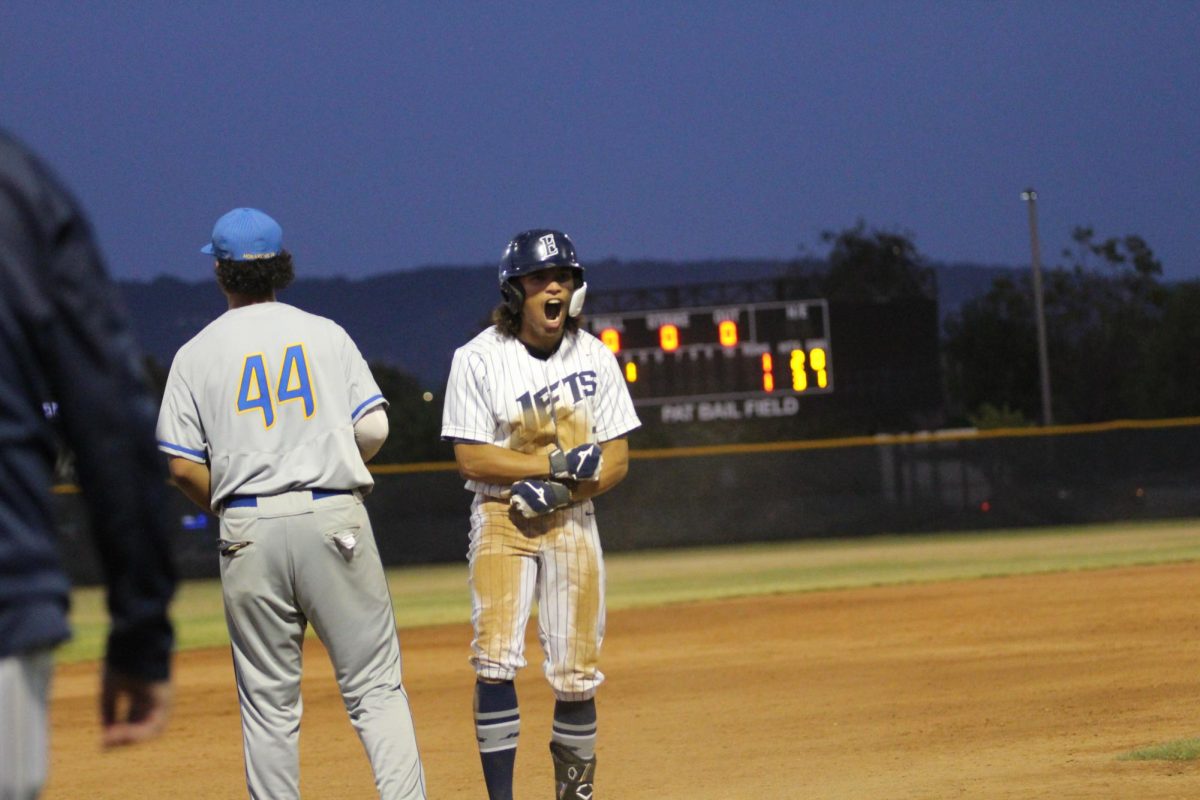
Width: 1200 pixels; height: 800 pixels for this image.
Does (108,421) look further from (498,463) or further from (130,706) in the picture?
(498,463)

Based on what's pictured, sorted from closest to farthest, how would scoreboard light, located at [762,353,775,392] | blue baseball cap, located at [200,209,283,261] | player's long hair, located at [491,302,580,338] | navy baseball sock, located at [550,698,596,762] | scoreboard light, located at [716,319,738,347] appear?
1. blue baseball cap, located at [200,209,283,261]
2. navy baseball sock, located at [550,698,596,762]
3. player's long hair, located at [491,302,580,338]
4. scoreboard light, located at [716,319,738,347]
5. scoreboard light, located at [762,353,775,392]

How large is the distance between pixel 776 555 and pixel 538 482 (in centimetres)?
1680

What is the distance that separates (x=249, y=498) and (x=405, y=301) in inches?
7404

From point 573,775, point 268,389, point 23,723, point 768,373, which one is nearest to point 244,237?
point 268,389

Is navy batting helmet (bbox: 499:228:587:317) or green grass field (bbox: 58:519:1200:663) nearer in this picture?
navy batting helmet (bbox: 499:228:587:317)

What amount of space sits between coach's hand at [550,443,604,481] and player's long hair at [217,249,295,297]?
0.99 metres

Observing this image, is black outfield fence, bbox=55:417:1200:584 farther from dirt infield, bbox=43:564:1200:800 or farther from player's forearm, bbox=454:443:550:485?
player's forearm, bbox=454:443:550:485

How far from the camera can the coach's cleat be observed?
475 centimetres

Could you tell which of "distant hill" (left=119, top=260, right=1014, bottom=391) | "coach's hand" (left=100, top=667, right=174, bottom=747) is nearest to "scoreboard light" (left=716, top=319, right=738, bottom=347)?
"coach's hand" (left=100, top=667, right=174, bottom=747)

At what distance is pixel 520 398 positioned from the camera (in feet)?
15.6

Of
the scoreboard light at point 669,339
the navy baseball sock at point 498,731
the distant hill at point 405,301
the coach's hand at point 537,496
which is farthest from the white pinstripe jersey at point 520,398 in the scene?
the distant hill at point 405,301

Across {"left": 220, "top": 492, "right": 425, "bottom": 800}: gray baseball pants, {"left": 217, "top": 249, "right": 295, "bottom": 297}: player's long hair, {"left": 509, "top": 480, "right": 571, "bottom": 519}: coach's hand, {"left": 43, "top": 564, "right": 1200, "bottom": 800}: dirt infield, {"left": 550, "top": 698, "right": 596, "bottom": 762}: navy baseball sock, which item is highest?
{"left": 217, "top": 249, "right": 295, "bottom": 297}: player's long hair

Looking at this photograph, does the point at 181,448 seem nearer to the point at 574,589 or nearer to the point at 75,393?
the point at 574,589

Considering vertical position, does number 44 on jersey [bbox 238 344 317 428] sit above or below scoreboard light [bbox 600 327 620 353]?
below
